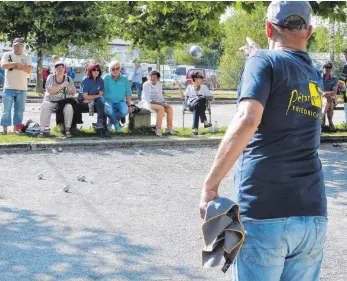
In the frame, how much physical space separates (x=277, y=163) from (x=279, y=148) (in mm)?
71

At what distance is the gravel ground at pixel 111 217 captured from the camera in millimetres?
5211

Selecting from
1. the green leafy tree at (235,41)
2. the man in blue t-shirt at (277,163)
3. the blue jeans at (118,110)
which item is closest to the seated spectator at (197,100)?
the blue jeans at (118,110)

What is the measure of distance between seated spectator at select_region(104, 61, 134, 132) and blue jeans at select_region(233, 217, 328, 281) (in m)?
9.97

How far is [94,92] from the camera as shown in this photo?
12.6 metres

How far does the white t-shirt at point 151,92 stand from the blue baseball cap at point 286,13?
10.6 meters

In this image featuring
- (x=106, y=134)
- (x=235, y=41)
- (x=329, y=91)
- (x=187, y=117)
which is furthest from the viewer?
(x=235, y=41)

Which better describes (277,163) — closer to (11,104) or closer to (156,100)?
(11,104)

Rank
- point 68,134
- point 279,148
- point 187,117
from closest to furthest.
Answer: point 279,148
point 68,134
point 187,117

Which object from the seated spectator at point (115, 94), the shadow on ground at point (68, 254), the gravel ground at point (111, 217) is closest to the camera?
the shadow on ground at point (68, 254)

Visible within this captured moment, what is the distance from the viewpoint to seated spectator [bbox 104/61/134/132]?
1283cm

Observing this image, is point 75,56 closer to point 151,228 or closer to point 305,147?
point 151,228

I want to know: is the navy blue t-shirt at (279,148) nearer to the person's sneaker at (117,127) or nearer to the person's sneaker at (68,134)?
the person's sneaker at (68,134)

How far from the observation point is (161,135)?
42.8 feet

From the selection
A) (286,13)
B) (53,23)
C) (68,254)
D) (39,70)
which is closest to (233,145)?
(286,13)
